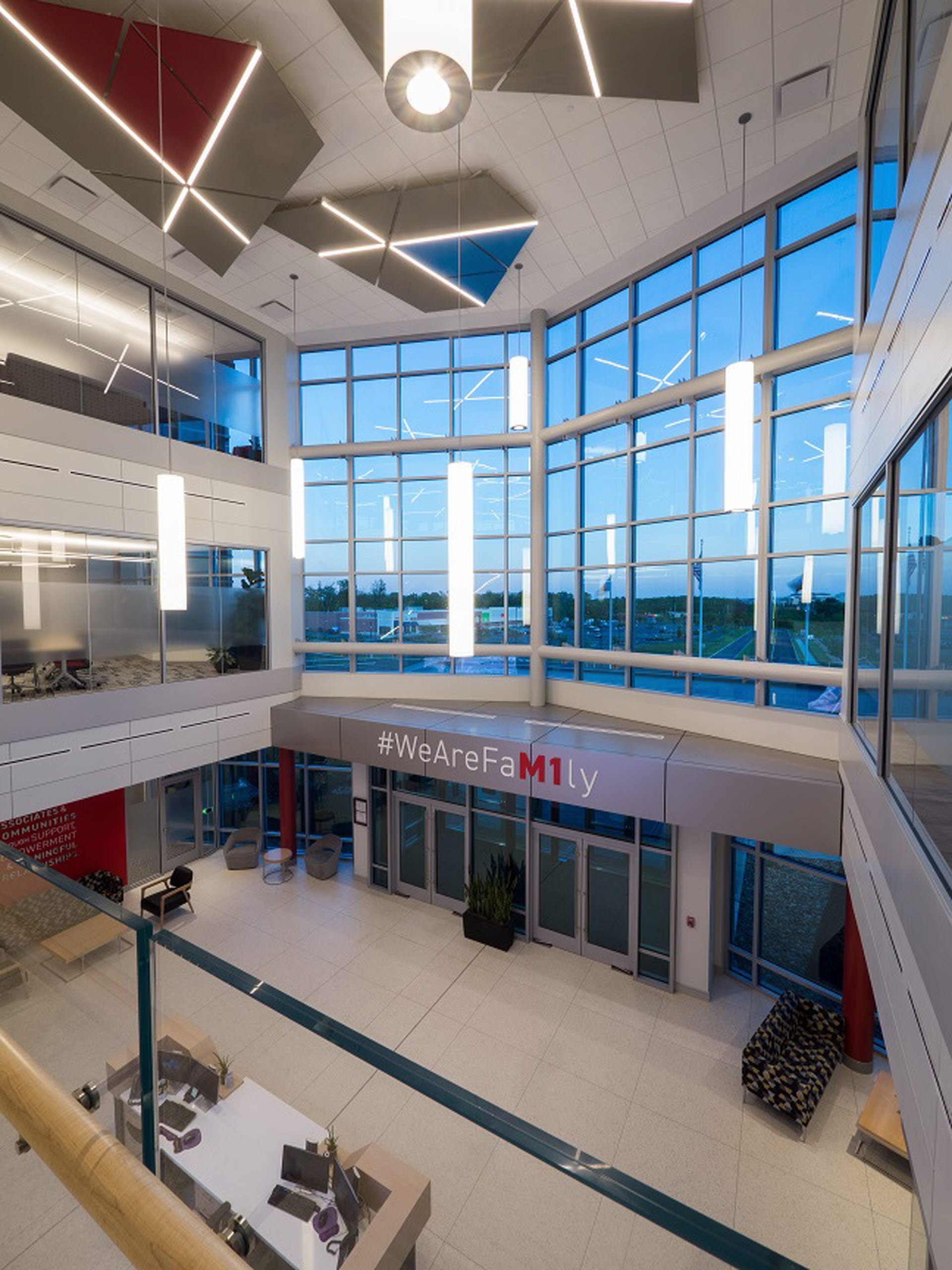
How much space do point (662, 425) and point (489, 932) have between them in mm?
8015

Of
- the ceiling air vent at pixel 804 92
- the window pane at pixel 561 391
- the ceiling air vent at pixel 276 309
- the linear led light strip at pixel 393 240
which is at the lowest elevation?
the window pane at pixel 561 391

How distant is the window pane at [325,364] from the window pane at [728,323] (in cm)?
678

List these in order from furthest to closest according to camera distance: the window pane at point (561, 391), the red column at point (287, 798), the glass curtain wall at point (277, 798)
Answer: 1. the glass curtain wall at point (277, 798)
2. the red column at point (287, 798)
3. the window pane at point (561, 391)

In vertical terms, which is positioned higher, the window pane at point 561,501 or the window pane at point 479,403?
the window pane at point 479,403

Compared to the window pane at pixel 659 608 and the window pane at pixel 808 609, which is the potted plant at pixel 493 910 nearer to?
the window pane at pixel 659 608

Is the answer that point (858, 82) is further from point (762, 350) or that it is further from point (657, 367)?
point (657, 367)

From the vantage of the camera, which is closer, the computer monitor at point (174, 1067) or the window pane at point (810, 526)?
the computer monitor at point (174, 1067)

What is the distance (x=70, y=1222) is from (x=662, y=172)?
9.10 meters

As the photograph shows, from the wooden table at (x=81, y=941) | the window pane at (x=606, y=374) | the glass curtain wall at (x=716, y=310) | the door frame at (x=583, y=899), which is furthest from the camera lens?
the window pane at (x=606, y=374)

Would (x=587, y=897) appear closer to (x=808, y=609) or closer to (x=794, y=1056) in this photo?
(x=794, y=1056)

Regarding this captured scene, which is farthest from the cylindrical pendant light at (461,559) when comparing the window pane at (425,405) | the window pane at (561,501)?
the window pane at (425,405)

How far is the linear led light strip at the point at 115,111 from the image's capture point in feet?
15.8

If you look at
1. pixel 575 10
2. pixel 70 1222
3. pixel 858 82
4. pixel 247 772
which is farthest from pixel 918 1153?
pixel 247 772

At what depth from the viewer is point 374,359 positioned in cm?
1158
